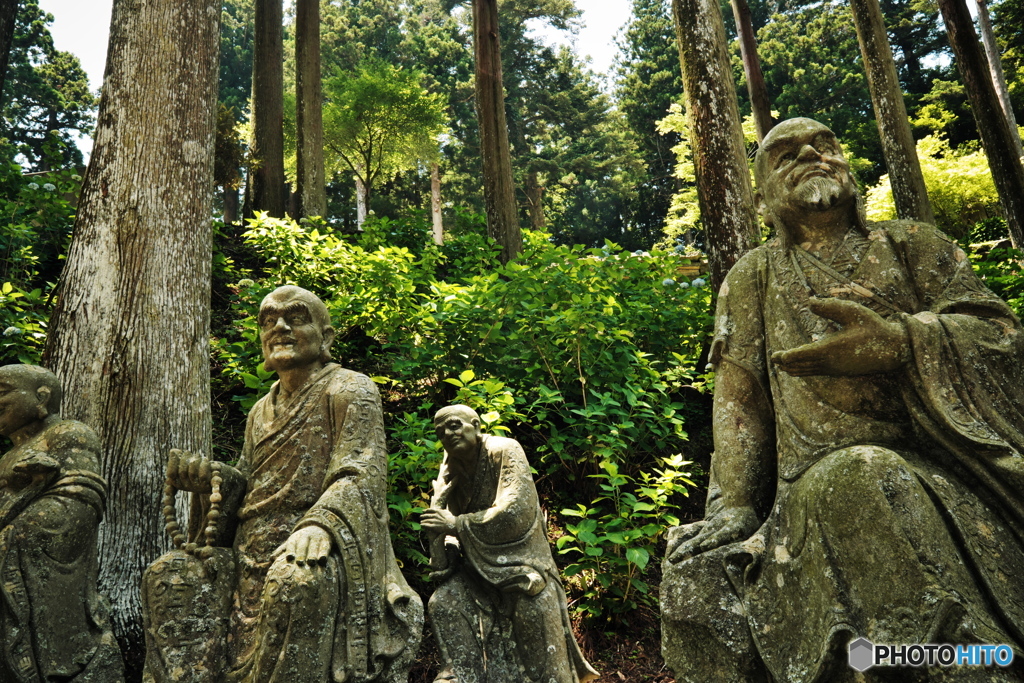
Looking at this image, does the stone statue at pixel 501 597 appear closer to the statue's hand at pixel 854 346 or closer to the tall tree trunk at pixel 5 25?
the statue's hand at pixel 854 346

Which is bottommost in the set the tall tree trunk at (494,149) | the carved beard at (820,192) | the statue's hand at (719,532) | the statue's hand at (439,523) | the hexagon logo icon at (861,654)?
the hexagon logo icon at (861,654)

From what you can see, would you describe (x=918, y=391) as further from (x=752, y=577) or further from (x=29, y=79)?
(x=29, y=79)

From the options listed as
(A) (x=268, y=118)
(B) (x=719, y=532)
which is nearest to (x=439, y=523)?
(B) (x=719, y=532)

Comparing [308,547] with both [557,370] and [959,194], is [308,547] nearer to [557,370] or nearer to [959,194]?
[557,370]

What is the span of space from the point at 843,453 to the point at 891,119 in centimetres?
930

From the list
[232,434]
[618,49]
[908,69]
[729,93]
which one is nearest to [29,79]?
[618,49]

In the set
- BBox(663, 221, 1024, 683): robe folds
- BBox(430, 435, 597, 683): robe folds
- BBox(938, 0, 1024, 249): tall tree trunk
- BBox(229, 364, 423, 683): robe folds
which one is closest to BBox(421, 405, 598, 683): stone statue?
BBox(430, 435, 597, 683): robe folds

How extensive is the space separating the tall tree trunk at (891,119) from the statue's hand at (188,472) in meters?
9.16

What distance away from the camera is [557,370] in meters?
7.25

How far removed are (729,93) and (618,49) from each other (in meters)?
22.5

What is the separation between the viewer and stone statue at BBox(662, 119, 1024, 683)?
224cm

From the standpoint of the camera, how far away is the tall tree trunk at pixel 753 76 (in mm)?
12625

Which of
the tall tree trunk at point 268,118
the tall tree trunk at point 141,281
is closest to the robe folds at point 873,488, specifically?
the tall tree trunk at point 141,281

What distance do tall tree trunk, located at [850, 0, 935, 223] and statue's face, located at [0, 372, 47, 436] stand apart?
9560mm
